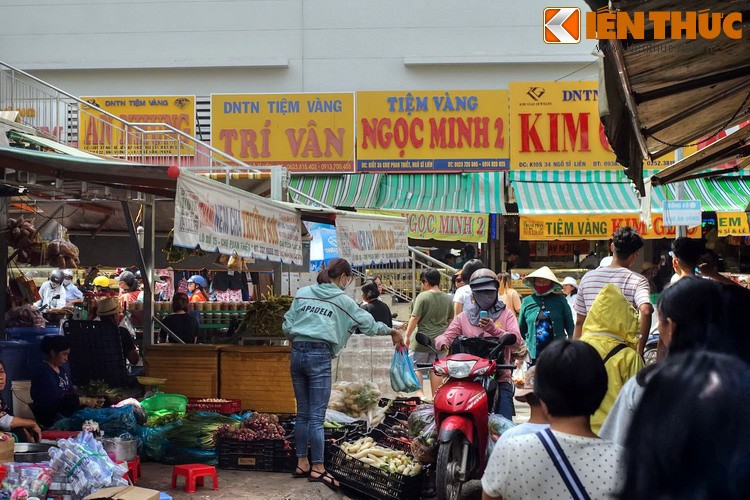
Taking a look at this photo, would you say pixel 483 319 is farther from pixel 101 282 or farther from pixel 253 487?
pixel 101 282

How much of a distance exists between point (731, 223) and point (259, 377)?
13.2m

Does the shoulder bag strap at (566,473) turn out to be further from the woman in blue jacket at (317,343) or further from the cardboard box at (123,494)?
the woman in blue jacket at (317,343)

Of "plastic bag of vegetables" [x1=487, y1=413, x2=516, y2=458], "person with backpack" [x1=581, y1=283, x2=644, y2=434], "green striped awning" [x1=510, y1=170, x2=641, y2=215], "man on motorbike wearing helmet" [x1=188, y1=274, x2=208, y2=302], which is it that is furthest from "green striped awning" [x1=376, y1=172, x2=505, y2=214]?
"person with backpack" [x1=581, y1=283, x2=644, y2=434]

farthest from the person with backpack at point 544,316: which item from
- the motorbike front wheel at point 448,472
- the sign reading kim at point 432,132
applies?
the sign reading kim at point 432,132

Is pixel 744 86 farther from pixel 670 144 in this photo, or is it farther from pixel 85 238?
pixel 85 238

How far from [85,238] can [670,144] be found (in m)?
8.72

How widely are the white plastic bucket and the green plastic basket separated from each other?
1164mm

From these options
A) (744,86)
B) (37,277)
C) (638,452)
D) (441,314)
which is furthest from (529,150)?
(638,452)

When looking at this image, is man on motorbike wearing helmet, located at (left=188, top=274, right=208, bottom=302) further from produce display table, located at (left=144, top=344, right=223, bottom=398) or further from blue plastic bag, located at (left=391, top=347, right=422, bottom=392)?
blue plastic bag, located at (left=391, top=347, right=422, bottom=392)

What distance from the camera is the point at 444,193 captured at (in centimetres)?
2186

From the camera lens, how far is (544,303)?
1006cm

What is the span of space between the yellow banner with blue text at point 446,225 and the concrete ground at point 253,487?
11.1 m

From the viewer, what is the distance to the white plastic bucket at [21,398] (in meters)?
8.84

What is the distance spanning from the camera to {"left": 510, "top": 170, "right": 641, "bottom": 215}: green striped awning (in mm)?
20688
